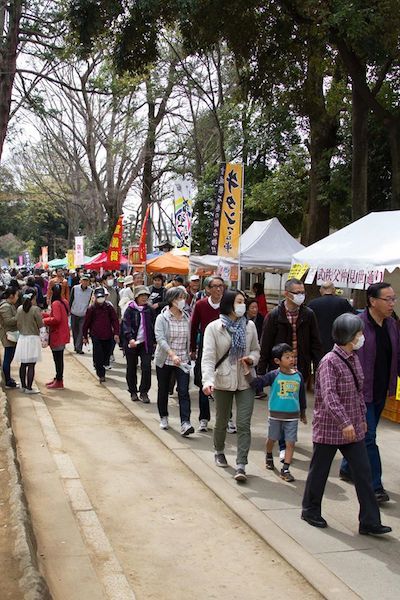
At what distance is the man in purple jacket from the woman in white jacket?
107cm

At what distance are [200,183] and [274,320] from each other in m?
19.2

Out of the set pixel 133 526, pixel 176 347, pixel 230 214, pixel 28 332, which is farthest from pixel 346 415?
pixel 230 214

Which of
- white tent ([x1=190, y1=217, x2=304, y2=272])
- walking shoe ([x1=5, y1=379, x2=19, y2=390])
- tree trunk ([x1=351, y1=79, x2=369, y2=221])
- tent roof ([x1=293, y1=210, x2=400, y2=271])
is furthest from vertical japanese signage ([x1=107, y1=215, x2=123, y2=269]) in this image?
tent roof ([x1=293, y1=210, x2=400, y2=271])

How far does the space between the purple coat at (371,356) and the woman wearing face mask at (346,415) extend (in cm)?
44

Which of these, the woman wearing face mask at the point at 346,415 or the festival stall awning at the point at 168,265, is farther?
the festival stall awning at the point at 168,265

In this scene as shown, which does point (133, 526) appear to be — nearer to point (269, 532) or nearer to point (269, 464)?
point (269, 532)

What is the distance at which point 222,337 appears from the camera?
18.9ft

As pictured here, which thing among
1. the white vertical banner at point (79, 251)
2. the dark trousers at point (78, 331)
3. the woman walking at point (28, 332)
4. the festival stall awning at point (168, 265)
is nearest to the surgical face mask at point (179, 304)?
the woman walking at point (28, 332)

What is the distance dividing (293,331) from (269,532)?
2.41 meters

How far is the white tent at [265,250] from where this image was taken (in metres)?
12.1

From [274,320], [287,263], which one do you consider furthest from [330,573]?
[287,263]

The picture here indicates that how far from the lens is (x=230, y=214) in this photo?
10.5 meters

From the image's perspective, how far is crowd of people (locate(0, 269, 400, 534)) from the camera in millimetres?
4547

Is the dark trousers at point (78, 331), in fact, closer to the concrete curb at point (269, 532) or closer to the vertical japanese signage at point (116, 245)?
the vertical japanese signage at point (116, 245)
